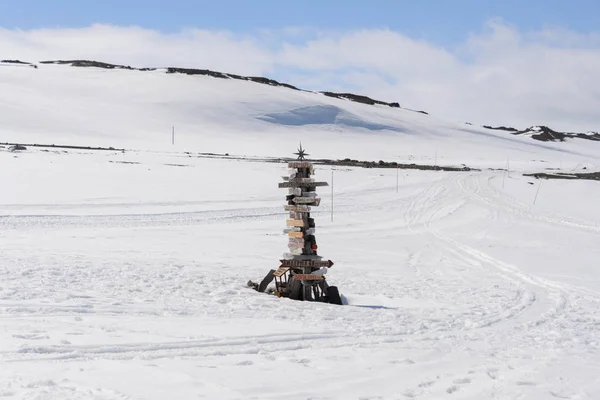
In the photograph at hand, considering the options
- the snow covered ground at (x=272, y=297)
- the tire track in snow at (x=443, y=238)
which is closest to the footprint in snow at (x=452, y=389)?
the snow covered ground at (x=272, y=297)

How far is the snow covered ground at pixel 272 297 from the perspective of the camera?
7.53 meters

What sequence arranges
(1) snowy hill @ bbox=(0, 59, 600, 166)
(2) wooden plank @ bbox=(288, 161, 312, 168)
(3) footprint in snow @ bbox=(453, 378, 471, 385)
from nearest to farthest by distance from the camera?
(3) footprint in snow @ bbox=(453, 378, 471, 385) → (2) wooden plank @ bbox=(288, 161, 312, 168) → (1) snowy hill @ bbox=(0, 59, 600, 166)

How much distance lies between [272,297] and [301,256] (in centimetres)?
122

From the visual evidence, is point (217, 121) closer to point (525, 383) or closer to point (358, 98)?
point (358, 98)

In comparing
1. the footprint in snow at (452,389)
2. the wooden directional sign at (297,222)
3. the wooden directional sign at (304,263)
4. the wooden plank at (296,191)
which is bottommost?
the footprint in snow at (452,389)

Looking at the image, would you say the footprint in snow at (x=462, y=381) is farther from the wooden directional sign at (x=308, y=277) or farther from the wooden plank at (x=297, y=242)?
the wooden plank at (x=297, y=242)

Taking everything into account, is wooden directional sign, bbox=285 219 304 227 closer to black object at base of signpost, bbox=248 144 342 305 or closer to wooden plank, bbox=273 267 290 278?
black object at base of signpost, bbox=248 144 342 305

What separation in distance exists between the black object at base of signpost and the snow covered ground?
2.31 ft

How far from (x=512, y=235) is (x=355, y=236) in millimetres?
5210

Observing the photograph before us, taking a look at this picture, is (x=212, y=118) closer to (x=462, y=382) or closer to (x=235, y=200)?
(x=235, y=200)

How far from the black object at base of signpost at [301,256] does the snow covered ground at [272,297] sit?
703 mm

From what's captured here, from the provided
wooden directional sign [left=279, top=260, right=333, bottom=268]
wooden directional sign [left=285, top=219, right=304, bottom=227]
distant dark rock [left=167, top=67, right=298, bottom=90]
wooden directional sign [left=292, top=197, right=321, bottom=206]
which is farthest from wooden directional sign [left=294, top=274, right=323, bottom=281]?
distant dark rock [left=167, top=67, right=298, bottom=90]

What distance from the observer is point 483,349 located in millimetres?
9531

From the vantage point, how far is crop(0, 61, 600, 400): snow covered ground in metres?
7.53
